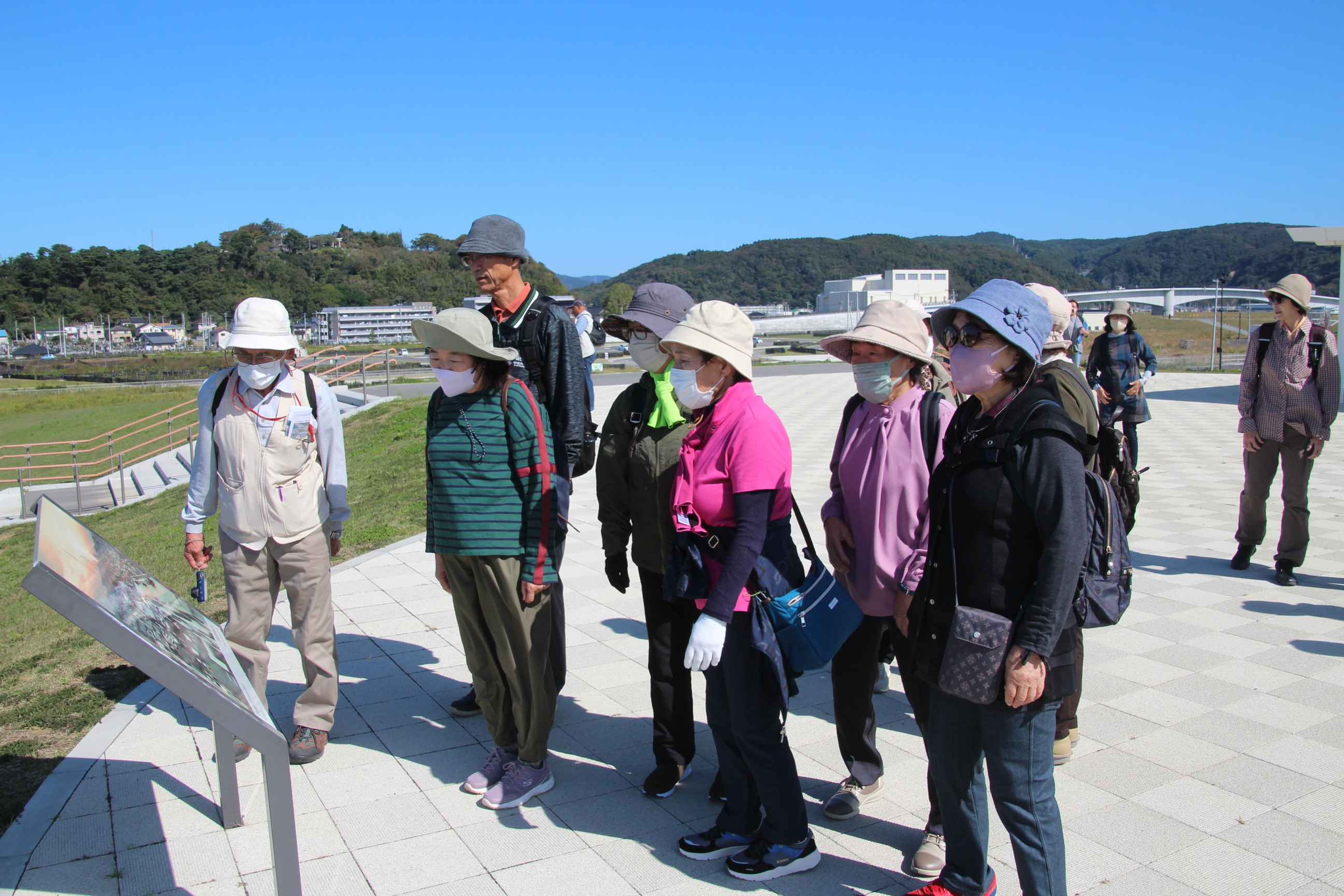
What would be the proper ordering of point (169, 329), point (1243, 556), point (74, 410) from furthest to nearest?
1. point (169, 329)
2. point (74, 410)
3. point (1243, 556)

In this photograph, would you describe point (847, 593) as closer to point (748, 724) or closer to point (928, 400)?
point (748, 724)

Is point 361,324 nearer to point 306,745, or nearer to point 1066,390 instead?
point 306,745

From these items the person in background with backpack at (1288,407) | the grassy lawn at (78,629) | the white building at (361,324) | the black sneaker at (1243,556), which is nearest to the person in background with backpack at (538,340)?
the grassy lawn at (78,629)

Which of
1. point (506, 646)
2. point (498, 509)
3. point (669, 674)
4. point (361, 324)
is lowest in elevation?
point (669, 674)

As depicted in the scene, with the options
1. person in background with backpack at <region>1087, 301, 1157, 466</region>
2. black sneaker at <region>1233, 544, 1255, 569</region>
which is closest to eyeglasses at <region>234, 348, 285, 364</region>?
black sneaker at <region>1233, 544, 1255, 569</region>

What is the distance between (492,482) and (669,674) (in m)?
1.04

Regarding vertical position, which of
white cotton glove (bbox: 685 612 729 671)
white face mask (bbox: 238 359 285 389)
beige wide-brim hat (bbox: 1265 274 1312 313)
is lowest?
white cotton glove (bbox: 685 612 729 671)

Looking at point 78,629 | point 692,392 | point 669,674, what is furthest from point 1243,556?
point 78,629

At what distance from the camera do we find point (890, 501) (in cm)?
310

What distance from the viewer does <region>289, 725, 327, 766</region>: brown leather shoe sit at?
3.90 meters

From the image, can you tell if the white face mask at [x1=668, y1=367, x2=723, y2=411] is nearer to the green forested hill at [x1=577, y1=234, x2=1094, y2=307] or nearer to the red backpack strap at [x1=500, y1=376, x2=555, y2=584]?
the red backpack strap at [x1=500, y1=376, x2=555, y2=584]

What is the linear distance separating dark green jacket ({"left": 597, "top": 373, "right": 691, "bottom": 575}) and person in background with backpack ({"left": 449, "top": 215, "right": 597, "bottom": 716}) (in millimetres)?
301

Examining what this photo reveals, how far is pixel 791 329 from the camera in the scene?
114 metres

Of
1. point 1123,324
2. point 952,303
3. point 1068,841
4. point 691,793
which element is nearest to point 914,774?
point 1068,841
